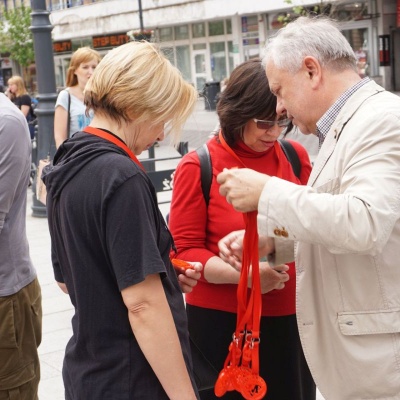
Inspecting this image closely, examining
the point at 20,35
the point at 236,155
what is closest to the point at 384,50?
the point at 20,35

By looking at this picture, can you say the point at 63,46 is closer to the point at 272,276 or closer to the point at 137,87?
the point at 272,276

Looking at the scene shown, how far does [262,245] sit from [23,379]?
4.07 feet

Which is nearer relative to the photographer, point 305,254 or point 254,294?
point 305,254

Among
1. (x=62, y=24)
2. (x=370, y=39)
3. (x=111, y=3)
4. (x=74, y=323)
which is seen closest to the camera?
(x=74, y=323)

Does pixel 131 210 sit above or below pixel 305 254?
above

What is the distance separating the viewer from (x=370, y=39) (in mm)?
27953

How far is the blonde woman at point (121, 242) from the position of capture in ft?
6.36

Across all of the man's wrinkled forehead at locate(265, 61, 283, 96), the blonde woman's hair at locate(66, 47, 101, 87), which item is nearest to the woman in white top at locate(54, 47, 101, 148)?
the blonde woman's hair at locate(66, 47, 101, 87)

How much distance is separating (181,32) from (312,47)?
3457 centimetres

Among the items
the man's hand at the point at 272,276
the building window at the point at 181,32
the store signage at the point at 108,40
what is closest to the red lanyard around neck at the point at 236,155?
the man's hand at the point at 272,276

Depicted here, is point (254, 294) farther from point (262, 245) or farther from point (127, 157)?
point (127, 157)

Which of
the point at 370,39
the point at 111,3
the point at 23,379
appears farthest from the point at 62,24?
the point at 23,379

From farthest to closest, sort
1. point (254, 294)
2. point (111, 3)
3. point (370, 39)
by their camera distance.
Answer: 1. point (111, 3)
2. point (370, 39)
3. point (254, 294)

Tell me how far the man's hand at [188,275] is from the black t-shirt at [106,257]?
0.25 m
